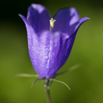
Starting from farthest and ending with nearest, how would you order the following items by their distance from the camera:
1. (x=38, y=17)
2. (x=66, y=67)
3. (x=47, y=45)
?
1. (x=66, y=67)
2. (x=38, y=17)
3. (x=47, y=45)

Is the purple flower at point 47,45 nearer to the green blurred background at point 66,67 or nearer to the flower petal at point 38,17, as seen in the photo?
the flower petal at point 38,17

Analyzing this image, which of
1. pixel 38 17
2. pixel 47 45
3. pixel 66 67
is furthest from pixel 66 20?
pixel 66 67

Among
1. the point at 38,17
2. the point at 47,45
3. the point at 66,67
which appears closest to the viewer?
the point at 47,45

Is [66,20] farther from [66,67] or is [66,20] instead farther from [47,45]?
[66,67]

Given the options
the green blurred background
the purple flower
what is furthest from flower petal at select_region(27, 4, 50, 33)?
the green blurred background

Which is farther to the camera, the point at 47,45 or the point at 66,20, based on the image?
the point at 66,20

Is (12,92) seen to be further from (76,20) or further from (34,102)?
(76,20)

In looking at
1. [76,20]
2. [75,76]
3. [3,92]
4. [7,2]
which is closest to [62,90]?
[75,76]
